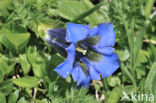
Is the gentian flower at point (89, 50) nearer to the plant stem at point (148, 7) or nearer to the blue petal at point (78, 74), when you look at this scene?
the blue petal at point (78, 74)

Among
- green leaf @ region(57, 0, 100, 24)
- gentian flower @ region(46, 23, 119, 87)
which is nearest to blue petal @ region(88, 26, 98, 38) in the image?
gentian flower @ region(46, 23, 119, 87)

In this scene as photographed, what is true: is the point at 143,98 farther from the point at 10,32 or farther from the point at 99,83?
the point at 10,32

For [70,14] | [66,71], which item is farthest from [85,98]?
[70,14]

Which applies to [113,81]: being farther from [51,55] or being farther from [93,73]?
[51,55]

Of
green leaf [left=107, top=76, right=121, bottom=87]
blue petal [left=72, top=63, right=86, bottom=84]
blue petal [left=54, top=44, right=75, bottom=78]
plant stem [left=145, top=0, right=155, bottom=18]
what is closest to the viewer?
blue petal [left=54, top=44, right=75, bottom=78]

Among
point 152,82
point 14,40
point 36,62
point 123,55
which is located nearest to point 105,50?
point 123,55

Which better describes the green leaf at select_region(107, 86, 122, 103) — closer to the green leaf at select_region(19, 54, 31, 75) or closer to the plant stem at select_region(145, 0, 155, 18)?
the green leaf at select_region(19, 54, 31, 75)

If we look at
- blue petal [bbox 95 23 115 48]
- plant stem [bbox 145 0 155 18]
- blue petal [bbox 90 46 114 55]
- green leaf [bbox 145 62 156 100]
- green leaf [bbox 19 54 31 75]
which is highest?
plant stem [bbox 145 0 155 18]
